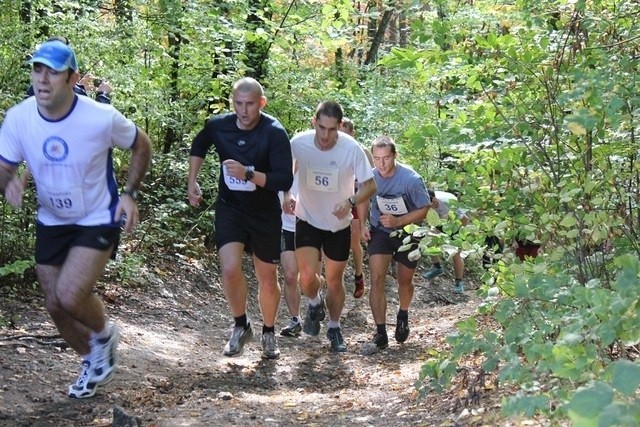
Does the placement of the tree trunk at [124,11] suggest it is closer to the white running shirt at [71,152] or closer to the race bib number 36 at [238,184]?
the race bib number 36 at [238,184]

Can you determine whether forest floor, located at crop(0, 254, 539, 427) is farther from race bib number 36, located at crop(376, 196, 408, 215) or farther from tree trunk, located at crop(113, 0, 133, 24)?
tree trunk, located at crop(113, 0, 133, 24)

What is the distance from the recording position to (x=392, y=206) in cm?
936

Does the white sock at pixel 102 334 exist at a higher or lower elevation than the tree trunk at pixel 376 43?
lower

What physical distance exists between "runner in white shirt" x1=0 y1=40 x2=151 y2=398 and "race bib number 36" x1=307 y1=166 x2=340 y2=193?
3.04 metres

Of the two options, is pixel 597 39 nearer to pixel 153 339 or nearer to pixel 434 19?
pixel 434 19

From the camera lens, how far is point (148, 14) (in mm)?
11953

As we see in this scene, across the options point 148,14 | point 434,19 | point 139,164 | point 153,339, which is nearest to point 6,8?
point 148,14

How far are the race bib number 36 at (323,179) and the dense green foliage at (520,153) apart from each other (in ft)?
3.68

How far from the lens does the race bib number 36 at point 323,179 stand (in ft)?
28.6

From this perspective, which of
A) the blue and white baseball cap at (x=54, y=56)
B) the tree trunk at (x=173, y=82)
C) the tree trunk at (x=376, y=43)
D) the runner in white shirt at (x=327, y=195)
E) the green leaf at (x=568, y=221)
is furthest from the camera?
the tree trunk at (x=376, y=43)

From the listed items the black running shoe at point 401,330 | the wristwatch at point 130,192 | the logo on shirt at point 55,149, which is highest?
the logo on shirt at point 55,149

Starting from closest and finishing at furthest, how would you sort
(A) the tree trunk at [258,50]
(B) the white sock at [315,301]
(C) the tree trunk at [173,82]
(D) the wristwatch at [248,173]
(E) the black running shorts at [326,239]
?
(D) the wristwatch at [248,173] < (E) the black running shorts at [326,239] < (B) the white sock at [315,301] < (C) the tree trunk at [173,82] < (A) the tree trunk at [258,50]

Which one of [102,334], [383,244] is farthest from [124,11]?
[102,334]

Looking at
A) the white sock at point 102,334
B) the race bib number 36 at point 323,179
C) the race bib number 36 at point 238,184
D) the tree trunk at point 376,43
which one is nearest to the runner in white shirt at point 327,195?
the race bib number 36 at point 323,179
